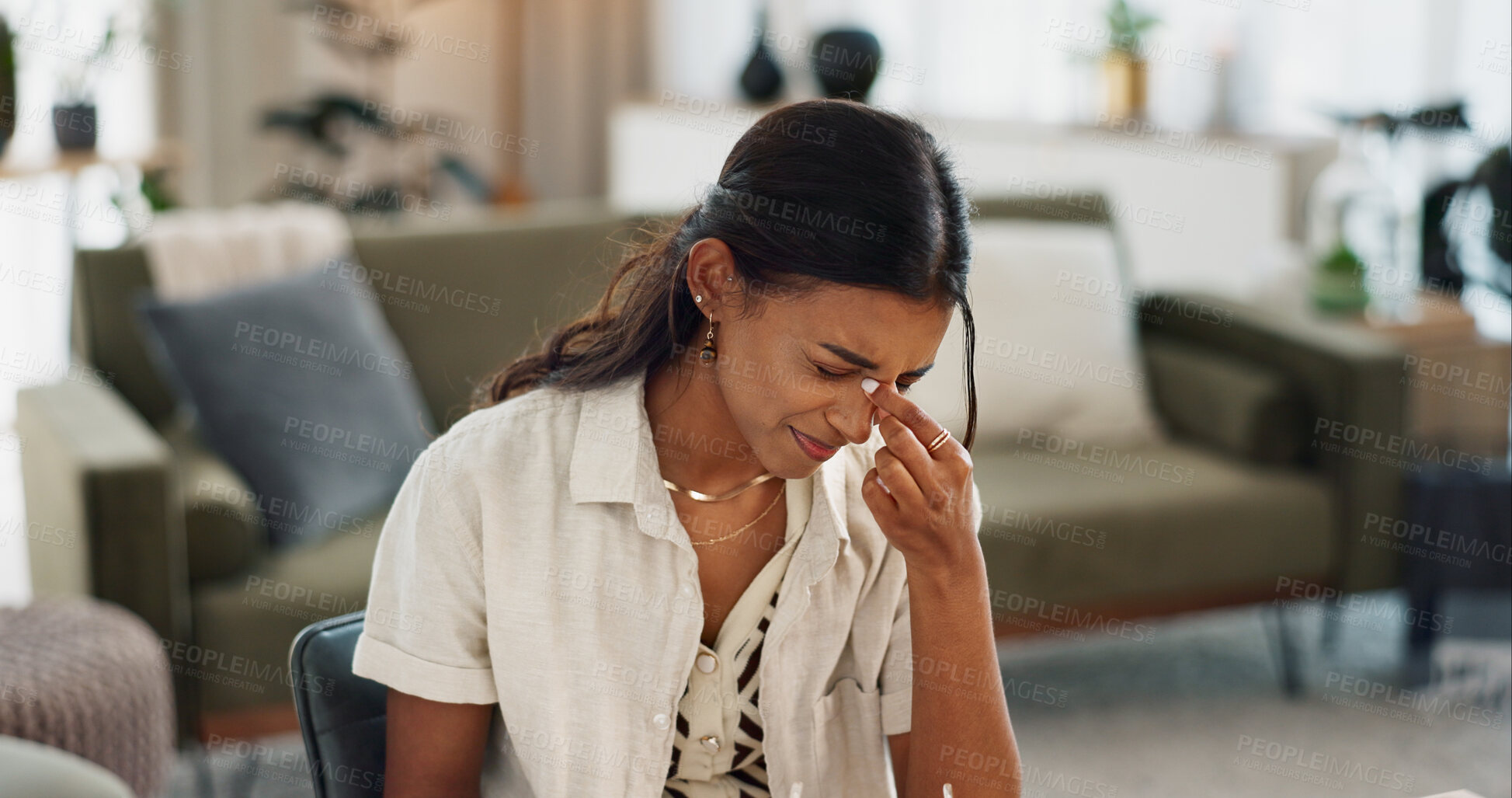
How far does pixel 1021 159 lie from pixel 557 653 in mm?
3035

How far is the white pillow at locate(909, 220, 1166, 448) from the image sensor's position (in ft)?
8.62

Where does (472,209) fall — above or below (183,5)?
below

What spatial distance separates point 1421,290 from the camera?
285 cm

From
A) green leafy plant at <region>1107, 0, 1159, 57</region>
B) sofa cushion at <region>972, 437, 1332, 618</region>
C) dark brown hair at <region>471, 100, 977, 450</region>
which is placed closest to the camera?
dark brown hair at <region>471, 100, 977, 450</region>

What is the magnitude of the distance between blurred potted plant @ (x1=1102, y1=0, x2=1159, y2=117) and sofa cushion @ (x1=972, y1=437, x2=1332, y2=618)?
1.39 meters

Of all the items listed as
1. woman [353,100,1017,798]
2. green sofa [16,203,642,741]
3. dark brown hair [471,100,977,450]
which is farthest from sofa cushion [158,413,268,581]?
dark brown hair [471,100,977,450]

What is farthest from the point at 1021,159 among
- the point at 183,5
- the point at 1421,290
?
the point at 183,5

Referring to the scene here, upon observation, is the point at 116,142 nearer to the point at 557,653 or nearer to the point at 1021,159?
the point at 1021,159

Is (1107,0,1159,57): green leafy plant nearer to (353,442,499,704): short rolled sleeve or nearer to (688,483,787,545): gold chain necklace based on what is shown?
(688,483,787,545): gold chain necklace

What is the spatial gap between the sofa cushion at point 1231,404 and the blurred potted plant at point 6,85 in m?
2.62

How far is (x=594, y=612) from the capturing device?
113cm

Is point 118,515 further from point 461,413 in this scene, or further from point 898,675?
point 898,675

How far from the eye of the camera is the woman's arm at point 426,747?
1.08 meters

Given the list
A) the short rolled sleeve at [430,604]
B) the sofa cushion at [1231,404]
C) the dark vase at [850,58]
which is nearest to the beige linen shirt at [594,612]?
the short rolled sleeve at [430,604]
